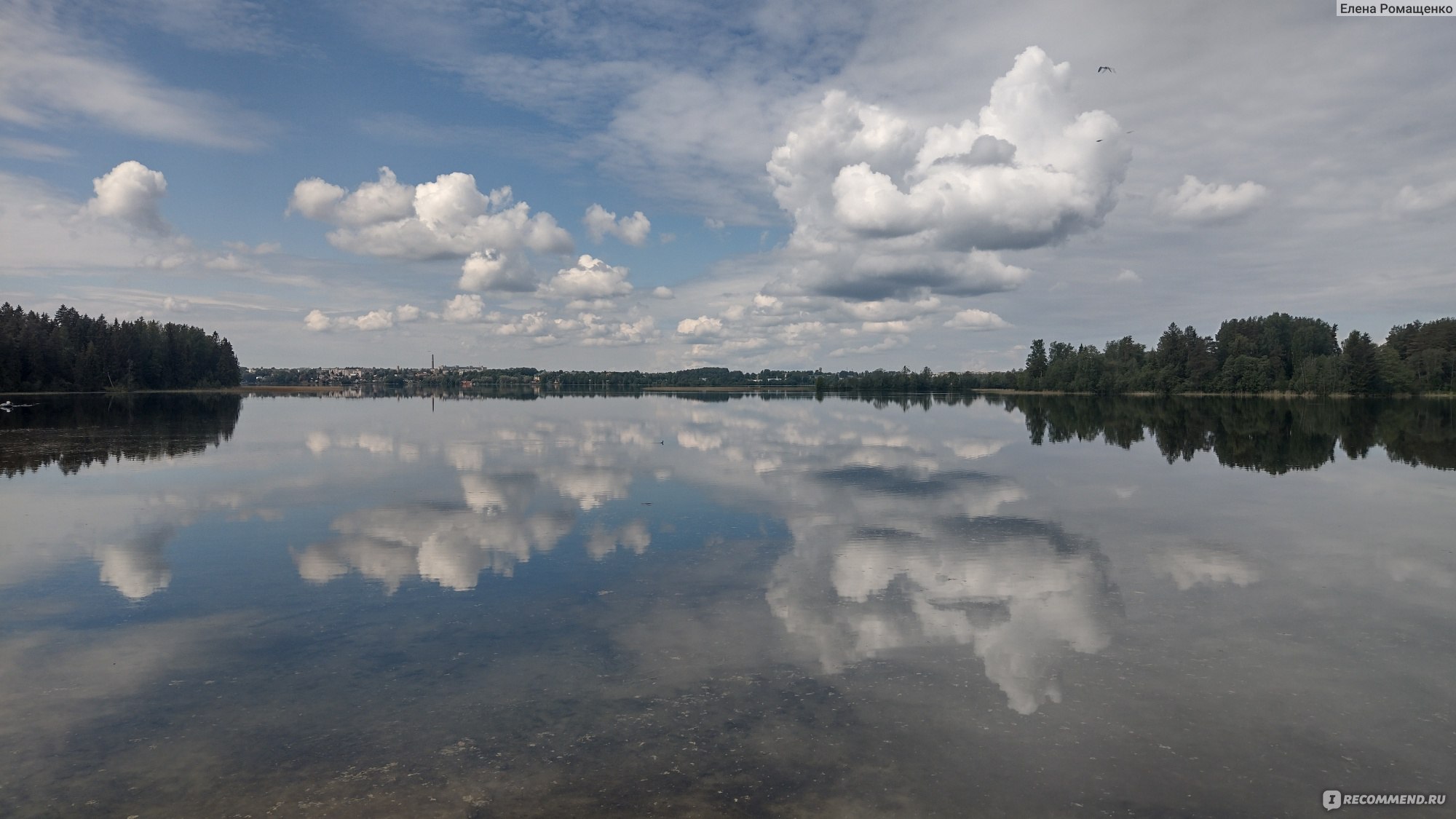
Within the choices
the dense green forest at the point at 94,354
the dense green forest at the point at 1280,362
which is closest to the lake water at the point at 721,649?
the dense green forest at the point at 1280,362

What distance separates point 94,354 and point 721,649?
169137 millimetres

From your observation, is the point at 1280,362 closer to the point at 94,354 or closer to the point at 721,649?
the point at 721,649

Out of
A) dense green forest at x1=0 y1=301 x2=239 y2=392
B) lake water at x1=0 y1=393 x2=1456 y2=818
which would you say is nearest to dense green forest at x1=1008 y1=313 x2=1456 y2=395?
lake water at x1=0 y1=393 x2=1456 y2=818

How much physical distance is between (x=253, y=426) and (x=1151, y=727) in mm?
67403

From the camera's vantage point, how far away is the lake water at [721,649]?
26.3ft

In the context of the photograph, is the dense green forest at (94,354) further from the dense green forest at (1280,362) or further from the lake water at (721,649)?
the dense green forest at (1280,362)

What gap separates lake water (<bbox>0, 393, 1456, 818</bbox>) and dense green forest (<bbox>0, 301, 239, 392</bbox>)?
443 ft

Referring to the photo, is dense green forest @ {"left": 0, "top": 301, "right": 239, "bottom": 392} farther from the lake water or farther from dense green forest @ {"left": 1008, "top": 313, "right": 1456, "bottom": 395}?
dense green forest @ {"left": 1008, "top": 313, "right": 1456, "bottom": 395}

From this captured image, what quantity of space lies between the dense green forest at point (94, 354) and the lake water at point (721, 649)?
Result: 443ft

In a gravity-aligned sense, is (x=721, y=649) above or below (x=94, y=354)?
below

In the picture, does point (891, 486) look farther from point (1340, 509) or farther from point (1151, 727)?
point (1151, 727)

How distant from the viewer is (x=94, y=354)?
136 metres

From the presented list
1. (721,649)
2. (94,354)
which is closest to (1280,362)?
(721,649)

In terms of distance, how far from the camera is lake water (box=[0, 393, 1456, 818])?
26.3ft
